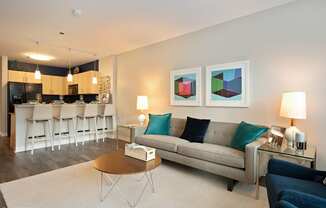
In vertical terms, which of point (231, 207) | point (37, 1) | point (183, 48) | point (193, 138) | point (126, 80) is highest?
point (37, 1)

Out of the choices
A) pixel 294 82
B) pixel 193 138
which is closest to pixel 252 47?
pixel 294 82

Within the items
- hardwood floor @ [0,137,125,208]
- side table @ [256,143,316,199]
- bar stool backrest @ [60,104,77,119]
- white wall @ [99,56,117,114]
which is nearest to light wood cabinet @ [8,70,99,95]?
white wall @ [99,56,117,114]

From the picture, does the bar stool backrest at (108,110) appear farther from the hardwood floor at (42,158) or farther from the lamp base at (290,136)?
the lamp base at (290,136)

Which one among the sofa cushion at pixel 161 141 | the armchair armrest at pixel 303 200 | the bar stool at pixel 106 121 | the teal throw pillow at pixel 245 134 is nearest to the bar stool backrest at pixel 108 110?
the bar stool at pixel 106 121

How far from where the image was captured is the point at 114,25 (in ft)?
11.6

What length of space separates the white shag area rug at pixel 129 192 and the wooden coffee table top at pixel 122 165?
438 millimetres

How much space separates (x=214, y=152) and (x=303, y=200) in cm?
148

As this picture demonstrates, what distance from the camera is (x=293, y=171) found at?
71.1 inches

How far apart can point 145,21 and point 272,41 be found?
215cm

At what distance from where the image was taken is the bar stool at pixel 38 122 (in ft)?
13.8

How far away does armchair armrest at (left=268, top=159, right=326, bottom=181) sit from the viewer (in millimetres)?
1733

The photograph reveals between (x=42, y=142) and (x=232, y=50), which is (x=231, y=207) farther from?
(x=42, y=142)

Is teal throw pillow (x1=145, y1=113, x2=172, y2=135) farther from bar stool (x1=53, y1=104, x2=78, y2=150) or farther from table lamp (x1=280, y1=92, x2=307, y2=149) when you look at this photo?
bar stool (x1=53, y1=104, x2=78, y2=150)

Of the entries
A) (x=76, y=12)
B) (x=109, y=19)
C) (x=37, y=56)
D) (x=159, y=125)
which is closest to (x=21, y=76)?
(x=37, y=56)
